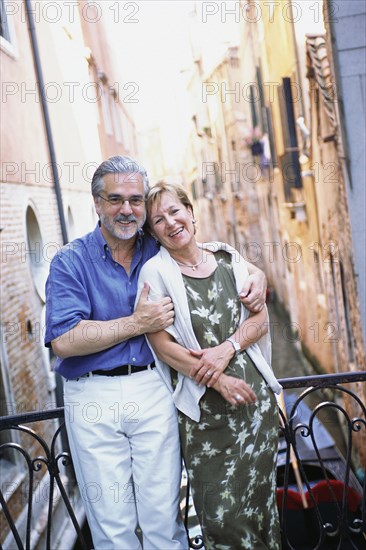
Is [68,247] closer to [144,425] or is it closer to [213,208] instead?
[144,425]

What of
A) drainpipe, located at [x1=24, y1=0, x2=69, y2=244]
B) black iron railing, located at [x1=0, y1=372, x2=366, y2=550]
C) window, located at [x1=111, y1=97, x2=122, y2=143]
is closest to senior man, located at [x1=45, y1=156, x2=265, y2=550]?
black iron railing, located at [x1=0, y1=372, x2=366, y2=550]

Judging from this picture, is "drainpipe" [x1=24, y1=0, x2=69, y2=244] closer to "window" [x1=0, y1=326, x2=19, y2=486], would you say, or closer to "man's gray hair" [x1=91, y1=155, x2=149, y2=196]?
"window" [x1=0, y1=326, x2=19, y2=486]

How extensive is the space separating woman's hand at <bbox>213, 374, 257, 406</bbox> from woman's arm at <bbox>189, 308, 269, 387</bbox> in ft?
→ 0.09

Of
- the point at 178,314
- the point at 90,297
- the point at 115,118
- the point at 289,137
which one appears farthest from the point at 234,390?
the point at 115,118

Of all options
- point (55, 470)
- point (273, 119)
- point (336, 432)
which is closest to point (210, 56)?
point (273, 119)

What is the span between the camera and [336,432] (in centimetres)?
1198

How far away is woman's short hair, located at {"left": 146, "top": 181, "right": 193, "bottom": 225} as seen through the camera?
291 centimetres

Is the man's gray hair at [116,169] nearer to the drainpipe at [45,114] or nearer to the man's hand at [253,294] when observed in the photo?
the man's hand at [253,294]

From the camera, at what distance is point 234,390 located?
2842mm

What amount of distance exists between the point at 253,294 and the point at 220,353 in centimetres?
28

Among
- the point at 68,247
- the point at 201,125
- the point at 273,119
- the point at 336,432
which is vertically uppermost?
the point at 201,125

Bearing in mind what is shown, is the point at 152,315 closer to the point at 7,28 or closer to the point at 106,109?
the point at 7,28

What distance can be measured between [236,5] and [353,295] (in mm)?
15374

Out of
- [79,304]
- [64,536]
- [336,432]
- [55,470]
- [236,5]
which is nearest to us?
[79,304]
